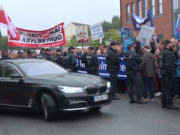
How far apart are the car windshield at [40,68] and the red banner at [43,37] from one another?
6220 millimetres

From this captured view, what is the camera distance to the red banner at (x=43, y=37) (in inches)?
623

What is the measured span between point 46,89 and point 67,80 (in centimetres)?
57

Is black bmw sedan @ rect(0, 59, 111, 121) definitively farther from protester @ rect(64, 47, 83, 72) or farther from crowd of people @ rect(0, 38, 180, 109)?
protester @ rect(64, 47, 83, 72)

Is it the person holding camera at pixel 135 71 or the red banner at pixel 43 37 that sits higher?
the red banner at pixel 43 37

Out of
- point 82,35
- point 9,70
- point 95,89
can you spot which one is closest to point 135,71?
point 95,89

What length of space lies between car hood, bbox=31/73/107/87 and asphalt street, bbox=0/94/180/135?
93cm

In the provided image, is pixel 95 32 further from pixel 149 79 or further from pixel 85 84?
pixel 85 84

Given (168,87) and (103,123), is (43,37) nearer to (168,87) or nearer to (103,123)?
(168,87)

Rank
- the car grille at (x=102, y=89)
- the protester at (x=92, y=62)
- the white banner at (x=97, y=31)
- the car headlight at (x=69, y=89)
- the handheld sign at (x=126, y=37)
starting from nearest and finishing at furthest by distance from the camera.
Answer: the car headlight at (x=69, y=89) < the car grille at (x=102, y=89) < the protester at (x=92, y=62) < the handheld sign at (x=126, y=37) < the white banner at (x=97, y=31)

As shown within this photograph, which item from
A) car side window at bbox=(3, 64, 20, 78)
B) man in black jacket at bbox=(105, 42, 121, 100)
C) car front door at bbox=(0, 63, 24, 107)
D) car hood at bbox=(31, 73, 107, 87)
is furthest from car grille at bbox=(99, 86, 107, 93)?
man in black jacket at bbox=(105, 42, 121, 100)

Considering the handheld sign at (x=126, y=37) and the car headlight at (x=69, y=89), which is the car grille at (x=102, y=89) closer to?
the car headlight at (x=69, y=89)

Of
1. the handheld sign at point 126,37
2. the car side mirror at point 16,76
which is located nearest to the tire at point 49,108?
the car side mirror at point 16,76

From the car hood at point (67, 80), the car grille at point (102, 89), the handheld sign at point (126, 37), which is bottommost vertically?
the car grille at point (102, 89)

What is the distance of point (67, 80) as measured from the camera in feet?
26.8
